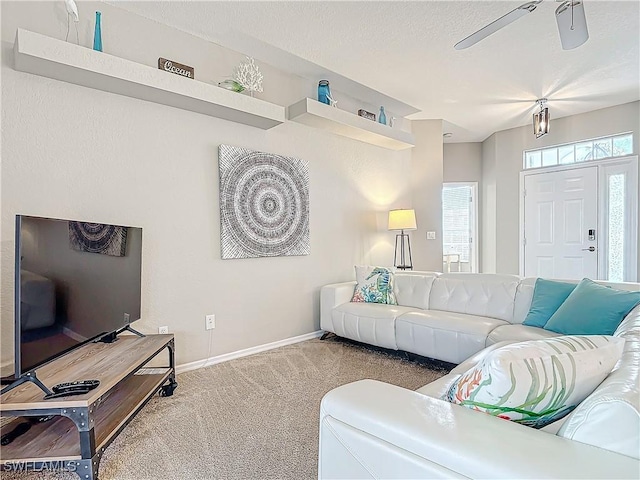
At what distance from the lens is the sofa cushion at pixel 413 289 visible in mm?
3508

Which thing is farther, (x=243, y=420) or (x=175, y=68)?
(x=175, y=68)

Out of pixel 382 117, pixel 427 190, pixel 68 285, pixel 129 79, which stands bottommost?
pixel 68 285

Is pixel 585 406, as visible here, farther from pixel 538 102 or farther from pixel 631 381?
pixel 538 102

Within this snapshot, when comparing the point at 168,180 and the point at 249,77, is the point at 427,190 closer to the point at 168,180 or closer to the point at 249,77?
the point at 249,77

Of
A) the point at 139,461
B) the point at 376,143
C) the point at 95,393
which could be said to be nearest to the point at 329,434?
the point at 95,393

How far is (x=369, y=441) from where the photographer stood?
3.18 feet

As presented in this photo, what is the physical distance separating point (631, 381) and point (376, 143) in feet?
13.1

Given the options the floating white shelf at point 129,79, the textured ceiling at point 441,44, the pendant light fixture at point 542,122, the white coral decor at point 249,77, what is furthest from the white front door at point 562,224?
the white coral decor at point 249,77

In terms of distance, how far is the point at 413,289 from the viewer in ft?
11.8

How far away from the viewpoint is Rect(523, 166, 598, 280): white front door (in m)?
4.92

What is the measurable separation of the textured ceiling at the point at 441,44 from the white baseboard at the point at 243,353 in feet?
8.71

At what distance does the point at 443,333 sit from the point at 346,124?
2.28m

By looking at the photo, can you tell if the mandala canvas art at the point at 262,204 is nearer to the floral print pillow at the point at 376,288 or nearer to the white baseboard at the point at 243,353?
the floral print pillow at the point at 376,288

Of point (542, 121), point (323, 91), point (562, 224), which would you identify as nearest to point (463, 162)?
point (562, 224)
